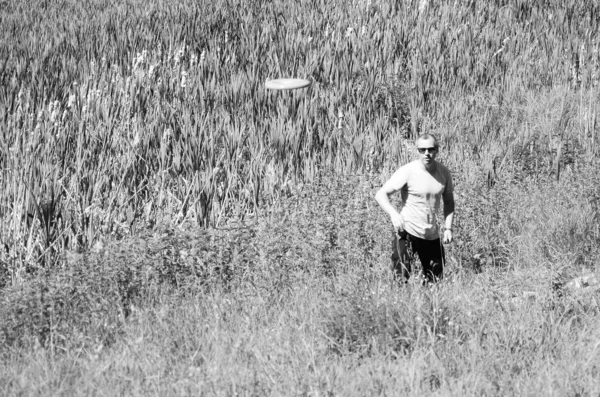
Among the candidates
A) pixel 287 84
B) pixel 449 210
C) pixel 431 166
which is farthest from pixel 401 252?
pixel 287 84

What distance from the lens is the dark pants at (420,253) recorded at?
4.44 meters

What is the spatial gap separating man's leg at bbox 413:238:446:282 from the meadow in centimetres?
11

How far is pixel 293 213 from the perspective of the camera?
5.37 metres

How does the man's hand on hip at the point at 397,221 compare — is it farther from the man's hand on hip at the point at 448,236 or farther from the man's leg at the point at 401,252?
the man's hand on hip at the point at 448,236

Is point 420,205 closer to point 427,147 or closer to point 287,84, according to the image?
point 427,147

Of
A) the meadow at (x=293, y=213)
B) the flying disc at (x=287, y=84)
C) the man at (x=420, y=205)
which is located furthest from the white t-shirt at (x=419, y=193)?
the flying disc at (x=287, y=84)

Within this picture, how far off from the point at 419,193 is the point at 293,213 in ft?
4.15

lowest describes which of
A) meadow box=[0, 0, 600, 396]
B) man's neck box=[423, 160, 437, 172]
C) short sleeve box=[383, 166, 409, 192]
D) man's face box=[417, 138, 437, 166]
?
meadow box=[0, 0, 600, 396]

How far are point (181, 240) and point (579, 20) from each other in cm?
788

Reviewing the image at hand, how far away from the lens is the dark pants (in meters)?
4.44

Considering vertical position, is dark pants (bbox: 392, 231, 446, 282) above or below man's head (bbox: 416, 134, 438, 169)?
below

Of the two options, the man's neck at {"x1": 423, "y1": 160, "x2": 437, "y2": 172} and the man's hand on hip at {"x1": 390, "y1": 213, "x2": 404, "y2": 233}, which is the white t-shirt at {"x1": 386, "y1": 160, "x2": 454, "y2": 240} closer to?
the man's neck at {"x1": 423, "y1": 160, "x2": 437, "y2": 172}

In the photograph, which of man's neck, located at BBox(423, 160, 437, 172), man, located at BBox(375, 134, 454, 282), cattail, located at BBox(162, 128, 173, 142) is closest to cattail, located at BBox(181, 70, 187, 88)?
cattail, located at BBox(162, 128, 173, 142)

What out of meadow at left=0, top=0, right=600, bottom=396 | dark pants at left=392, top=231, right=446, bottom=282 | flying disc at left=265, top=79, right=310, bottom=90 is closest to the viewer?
meadow at left=0, top=0, right=600, bottom=396
